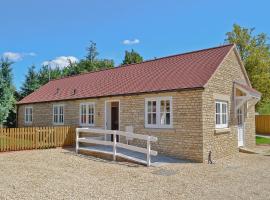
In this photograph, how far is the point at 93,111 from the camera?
18469mm

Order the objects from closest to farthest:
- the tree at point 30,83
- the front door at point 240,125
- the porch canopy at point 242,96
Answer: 1. the porch canopy at point 242,96
2. the front door at point 240,125
3. the tree at point 30,83

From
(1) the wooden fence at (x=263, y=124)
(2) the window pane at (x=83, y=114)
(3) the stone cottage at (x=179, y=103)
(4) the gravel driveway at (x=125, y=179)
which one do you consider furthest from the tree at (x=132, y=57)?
(4) the gravel driveway at (x=125, y=179)

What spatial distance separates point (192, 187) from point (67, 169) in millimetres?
4846

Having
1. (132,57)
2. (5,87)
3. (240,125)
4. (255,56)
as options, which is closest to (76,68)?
(132,57)

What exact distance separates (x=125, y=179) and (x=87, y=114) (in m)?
9.91

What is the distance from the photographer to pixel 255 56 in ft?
91.1

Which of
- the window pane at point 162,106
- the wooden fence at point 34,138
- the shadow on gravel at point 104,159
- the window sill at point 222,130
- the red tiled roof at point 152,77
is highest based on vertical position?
the red tiled roof at point 152,77

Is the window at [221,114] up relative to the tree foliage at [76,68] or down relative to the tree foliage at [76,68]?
down

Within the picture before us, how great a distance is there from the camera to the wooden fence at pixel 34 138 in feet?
51.2

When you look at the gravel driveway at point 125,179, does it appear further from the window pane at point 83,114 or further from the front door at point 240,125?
the window pane at point 83,114

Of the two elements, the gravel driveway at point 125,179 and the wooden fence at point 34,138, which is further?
the wooden fence at point 34,138

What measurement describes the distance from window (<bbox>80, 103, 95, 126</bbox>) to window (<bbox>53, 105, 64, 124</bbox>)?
8.23 ft

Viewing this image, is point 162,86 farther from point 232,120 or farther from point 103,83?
point 103,83

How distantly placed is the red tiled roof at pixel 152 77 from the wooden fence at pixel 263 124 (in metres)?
17.9
